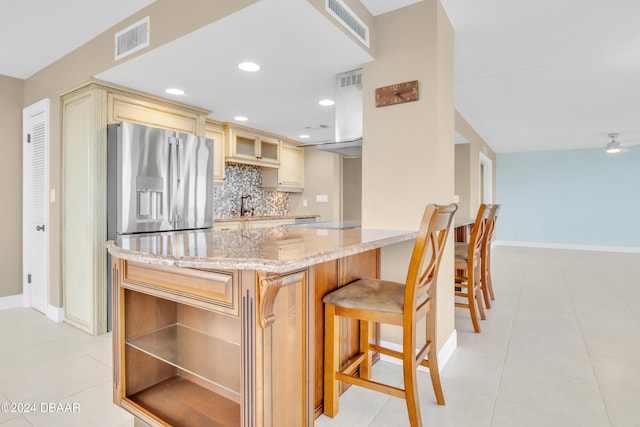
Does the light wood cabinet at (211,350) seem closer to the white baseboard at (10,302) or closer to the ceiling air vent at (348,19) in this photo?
the ceiling air vent at (348,19)

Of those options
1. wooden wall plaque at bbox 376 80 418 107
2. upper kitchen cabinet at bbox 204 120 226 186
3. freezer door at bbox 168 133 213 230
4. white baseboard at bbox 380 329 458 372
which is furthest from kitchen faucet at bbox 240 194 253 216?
white baseboard at bbox 380 329 458 372

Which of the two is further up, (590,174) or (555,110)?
(555,110)

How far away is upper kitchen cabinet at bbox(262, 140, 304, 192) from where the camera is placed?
575 cm

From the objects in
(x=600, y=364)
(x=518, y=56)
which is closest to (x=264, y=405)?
(x=600, y=364)

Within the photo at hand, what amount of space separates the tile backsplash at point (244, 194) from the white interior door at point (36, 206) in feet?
6.70

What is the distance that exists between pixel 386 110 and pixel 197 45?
134 centimetres

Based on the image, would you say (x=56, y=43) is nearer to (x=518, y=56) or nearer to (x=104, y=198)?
(x=104, y=198)

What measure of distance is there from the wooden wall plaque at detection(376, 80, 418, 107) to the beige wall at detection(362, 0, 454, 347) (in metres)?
0.03

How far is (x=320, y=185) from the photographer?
6.16 meters

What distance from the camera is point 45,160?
3.34 metres

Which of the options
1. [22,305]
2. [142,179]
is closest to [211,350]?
[142,179]

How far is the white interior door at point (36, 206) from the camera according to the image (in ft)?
11.0

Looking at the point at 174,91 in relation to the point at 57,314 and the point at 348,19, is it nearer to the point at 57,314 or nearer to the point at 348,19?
the point at 348,19

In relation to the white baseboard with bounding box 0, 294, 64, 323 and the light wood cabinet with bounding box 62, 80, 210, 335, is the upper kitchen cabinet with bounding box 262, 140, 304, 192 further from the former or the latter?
the white baseboard with bounding box 0, 294, 64, 323
